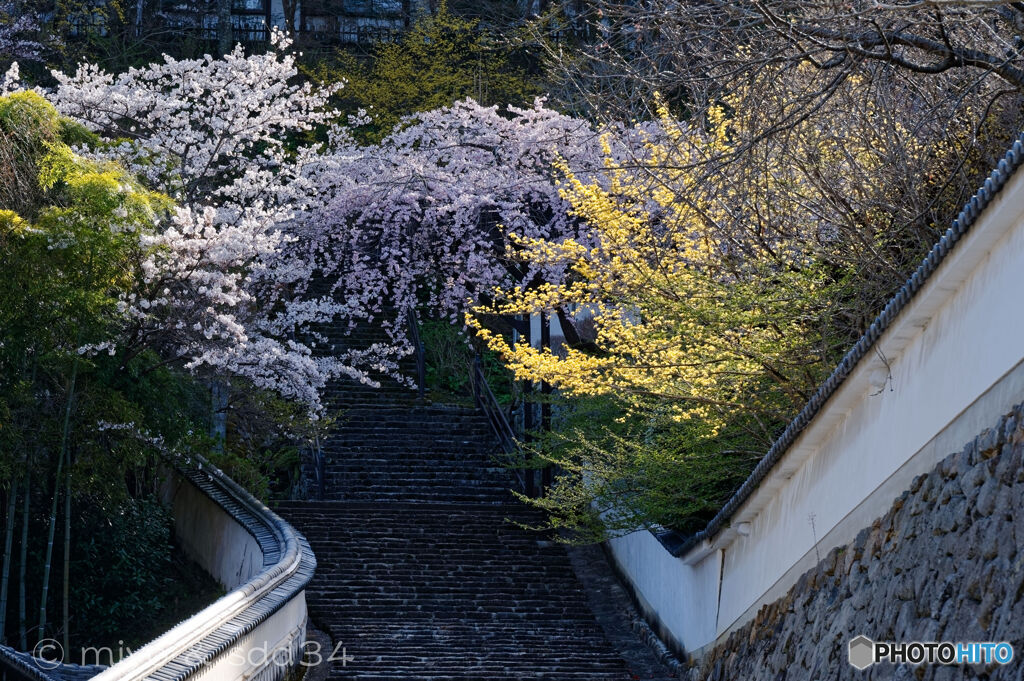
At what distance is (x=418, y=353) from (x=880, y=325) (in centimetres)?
1644

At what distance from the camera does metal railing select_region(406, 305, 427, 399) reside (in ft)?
75.3

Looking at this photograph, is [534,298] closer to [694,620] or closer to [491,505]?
[694,620]

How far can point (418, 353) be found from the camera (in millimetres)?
23438

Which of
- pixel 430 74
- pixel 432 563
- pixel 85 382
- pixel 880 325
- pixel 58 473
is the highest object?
pixel 430 74

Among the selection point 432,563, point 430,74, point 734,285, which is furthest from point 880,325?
point 430,74

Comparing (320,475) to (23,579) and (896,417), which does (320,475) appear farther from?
(896,417)

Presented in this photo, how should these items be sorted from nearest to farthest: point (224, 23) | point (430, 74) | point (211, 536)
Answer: point (211, 536), point (430, 74), point (224, 23)

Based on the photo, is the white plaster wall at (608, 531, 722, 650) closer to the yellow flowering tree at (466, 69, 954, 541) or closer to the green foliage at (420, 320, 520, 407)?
the yellow flowering tree at (466, 69, 954, 541)

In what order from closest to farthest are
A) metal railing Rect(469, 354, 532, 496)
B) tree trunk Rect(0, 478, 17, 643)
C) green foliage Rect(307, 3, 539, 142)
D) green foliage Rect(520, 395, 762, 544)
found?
green foliage Rect(520, 395, 762, 544) < tree trunk Rect(0, 478, 17, 643) < metal railing Rect(469, 354, 532, 496) < green foliage Rect(307, 3, 539, 142)

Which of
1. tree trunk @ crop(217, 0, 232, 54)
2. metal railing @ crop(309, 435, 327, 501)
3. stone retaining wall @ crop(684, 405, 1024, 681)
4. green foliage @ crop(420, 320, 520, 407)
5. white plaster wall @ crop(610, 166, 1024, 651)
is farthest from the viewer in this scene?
tree trunk @ crop(217, 0, 232, 54)

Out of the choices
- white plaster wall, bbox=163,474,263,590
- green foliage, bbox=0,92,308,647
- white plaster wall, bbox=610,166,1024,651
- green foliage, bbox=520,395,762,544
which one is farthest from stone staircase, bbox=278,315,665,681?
white plaster wall, bbox=610,166,1024,651

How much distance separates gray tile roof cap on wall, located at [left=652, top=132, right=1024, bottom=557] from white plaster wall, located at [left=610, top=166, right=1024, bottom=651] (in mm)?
48

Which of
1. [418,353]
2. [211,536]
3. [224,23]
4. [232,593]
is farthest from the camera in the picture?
[224,23]

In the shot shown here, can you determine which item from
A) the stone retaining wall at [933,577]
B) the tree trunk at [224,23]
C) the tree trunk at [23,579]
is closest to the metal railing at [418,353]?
the tree trunk at [224,23]
